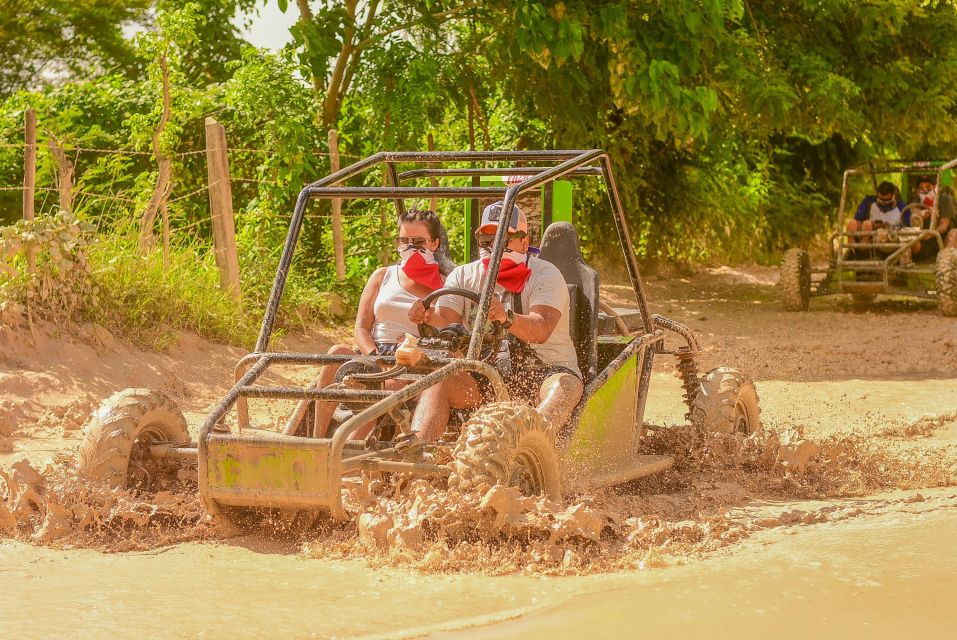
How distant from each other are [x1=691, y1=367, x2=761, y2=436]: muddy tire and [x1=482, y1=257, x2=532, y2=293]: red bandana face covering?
1599mm

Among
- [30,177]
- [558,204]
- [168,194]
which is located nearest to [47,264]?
[30,177]

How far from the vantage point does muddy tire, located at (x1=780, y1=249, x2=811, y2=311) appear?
16.0 m

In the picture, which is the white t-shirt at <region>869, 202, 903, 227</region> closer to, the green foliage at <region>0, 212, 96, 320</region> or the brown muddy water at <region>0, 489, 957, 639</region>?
the green foliage at <region>0, 212, 96, 320</region>

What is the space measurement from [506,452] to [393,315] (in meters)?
1.54

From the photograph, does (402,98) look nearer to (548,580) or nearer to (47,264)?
(47,264)

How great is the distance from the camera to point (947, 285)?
48.3 ft

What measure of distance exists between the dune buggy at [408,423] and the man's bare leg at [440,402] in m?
0.08

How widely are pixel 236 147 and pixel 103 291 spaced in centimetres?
421

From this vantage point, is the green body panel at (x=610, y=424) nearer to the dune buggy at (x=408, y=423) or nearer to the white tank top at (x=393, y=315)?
the dune buggy at (x=408, y=423)

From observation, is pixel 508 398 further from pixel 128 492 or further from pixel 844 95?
pixel 844 95

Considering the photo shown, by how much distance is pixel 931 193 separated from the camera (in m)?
17.2

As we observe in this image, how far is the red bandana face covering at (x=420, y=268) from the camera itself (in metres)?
6.70

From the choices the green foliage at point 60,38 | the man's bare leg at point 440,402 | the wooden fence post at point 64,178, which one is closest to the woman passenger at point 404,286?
the man's bare leg at point 440,402

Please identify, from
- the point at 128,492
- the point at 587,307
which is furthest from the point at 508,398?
the point at 128,492
